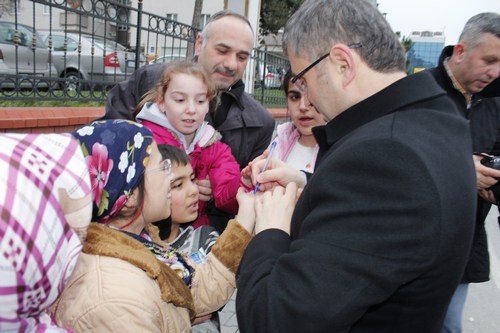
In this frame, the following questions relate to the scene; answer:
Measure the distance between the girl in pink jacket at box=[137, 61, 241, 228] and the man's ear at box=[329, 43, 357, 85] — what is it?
1.19 meters

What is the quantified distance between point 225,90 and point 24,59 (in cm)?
360

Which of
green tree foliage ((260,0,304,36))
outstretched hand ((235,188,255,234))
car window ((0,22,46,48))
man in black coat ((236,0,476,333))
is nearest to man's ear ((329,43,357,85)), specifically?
man in black coat ((236,0,476,333))

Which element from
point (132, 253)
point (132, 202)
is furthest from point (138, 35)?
point (132, 253)

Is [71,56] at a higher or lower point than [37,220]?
higher

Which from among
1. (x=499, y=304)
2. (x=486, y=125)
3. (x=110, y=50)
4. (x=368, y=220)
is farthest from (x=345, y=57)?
(x=110, y=50)

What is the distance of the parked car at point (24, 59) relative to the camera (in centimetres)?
434

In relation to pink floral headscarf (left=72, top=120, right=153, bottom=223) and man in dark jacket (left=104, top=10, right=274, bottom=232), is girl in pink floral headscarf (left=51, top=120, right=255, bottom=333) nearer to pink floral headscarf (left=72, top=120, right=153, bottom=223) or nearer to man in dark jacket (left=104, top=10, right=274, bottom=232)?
pink floral headscarf (left=72, top=120, right=153, bottom=223)

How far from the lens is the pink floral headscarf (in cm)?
153

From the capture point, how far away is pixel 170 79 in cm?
239

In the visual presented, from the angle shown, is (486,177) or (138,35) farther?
(138,35)

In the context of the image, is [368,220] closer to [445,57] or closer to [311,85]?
[311,85]

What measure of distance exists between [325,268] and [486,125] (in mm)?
1956

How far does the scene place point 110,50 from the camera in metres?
6.16

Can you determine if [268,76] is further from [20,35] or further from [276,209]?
[276,209]
